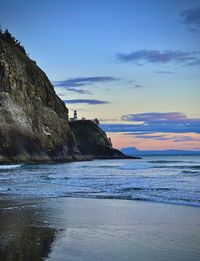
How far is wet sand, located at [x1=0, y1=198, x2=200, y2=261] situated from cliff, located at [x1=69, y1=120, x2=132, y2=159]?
311 feet

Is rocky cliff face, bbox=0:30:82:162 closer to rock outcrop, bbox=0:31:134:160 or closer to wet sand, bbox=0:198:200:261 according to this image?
rock outcrop, bbox=0:31:134:160

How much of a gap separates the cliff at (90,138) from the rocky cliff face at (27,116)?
2158cm

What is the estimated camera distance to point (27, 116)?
65688mm

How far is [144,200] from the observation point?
14484 millimetres

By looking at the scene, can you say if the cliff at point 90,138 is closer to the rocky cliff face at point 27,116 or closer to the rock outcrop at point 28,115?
the rock outcrop at point 28,115

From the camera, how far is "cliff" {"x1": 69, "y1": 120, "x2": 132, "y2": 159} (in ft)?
356

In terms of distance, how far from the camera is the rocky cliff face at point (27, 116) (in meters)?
58.2

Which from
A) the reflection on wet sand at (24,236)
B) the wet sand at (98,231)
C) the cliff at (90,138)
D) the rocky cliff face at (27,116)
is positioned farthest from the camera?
the cliff at (90,138)

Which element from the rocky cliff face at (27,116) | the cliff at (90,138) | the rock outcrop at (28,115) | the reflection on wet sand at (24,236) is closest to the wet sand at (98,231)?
the reflection on wet sand at (24,236)

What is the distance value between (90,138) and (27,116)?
44.2m

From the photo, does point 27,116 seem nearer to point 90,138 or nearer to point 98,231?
point 90,138

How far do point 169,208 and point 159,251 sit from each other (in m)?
5.52

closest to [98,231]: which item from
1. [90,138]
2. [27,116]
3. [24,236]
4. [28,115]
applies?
[24,236]

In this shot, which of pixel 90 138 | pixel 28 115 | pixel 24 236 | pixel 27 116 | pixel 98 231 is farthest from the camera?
pixel 90 138
